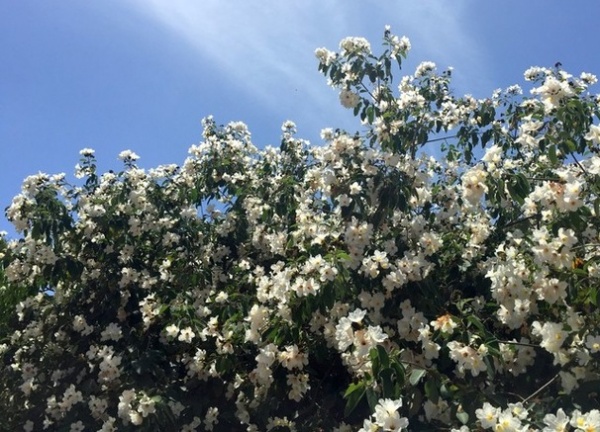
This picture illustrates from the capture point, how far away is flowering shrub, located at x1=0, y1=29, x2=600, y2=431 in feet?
10.3

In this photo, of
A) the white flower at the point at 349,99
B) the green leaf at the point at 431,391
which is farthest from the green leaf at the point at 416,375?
the white flower at the point at 349,99

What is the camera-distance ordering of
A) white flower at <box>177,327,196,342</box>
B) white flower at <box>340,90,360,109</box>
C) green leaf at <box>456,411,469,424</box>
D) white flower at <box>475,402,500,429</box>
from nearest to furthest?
white flower at <box>475,402,500,429</box> → green leaf at <box>456,411,469,424</box> → white flower at <box>177,327,196,342</box> → white flower at <box>340,90,360,109</box>

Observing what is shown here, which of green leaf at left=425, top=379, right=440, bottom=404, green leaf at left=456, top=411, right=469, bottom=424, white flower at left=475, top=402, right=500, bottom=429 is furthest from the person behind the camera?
green leaf at left=425, top=379, right=440, bottom=404

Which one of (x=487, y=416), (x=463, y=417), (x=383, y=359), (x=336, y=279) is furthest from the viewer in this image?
(x=336, y=279)

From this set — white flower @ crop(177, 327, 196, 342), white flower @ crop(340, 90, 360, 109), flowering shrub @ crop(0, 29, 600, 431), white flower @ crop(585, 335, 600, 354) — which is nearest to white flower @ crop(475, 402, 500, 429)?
flowering shrub @ crop(0, 29, 600, 431)

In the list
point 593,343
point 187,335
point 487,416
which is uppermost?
point 187,335

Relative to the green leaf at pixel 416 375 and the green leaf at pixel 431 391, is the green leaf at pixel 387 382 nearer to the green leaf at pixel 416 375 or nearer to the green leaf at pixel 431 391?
the green leaf at pixel 416 375

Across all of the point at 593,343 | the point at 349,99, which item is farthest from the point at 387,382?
the point at 349,99

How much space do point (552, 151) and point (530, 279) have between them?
0.68 m

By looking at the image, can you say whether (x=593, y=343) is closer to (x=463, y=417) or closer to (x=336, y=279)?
(x=463, y=417)

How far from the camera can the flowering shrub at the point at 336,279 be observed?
315 cm

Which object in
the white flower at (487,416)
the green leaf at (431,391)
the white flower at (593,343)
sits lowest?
the white flower at (487,416)

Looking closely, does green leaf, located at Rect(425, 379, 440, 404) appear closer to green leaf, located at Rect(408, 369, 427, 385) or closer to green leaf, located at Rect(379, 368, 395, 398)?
green leaf, located at Rect(408, 369, 427, 385)

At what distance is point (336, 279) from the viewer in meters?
3.61
